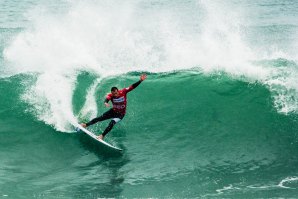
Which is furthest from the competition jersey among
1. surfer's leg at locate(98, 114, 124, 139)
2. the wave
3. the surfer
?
the wave

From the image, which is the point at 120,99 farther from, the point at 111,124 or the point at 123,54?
the point at 123,54

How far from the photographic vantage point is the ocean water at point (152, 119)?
31.0 feet

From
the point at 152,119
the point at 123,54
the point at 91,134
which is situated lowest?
the point at 91,134

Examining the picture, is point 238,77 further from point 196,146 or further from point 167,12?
point 167,12

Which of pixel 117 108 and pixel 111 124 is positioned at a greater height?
pixel 117 108

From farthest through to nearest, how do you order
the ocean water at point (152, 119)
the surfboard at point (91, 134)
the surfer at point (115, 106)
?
the surfer at point (115, 106), the surfboard at point (91, 134), the ocean water at point (152, 119)

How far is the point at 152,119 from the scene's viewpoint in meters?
12.3

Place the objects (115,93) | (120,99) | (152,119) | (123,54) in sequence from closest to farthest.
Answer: (115,93) < (120,99) < (152,119) < (123,54)

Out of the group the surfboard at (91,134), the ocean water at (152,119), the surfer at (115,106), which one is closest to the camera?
the ocean water at (152,119)

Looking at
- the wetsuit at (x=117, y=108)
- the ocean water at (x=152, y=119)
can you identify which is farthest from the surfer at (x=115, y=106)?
the ocean water at (x=152, y=119)

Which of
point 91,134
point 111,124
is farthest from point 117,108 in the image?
point 91,134

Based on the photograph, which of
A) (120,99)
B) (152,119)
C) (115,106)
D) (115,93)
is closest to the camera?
(115,93)

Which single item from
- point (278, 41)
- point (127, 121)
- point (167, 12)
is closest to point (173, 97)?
point (127, 121)

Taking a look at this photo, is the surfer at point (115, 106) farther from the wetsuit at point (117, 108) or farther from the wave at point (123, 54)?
the wave at point (123, 54)
